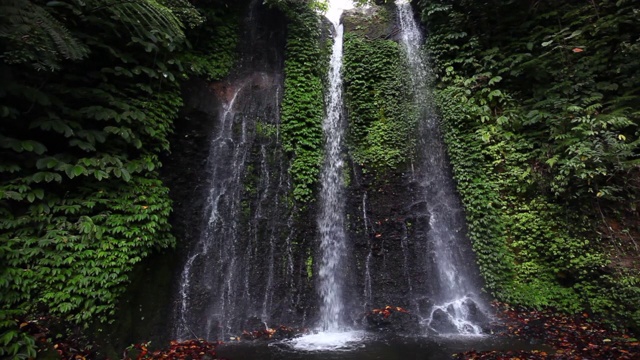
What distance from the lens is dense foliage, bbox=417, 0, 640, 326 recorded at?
5410mm

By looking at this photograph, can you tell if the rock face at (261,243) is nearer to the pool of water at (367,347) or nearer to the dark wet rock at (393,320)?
the dark wet rock at (393,320)

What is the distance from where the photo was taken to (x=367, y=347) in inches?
203

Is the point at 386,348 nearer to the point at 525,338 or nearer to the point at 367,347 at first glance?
the point at 367,347

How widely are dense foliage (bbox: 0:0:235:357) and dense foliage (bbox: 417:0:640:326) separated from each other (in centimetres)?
644

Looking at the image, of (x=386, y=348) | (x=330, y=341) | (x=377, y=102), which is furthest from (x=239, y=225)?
(x=377, y=102)

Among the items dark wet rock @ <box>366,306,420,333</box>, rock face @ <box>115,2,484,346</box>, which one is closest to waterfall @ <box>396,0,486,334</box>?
rock face @ <box>115,2,484,346</box>

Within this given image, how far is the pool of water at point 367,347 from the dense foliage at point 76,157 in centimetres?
231

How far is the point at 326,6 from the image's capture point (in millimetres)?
10555

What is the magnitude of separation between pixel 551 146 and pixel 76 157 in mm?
8568

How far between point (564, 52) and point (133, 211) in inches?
342

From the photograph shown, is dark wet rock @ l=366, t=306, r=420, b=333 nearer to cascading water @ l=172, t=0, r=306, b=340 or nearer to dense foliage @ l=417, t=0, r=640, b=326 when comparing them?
cascading water @ l=172, t=0, r=306, b=340

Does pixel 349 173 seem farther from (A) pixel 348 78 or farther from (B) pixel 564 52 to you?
(B) pixel 564 52

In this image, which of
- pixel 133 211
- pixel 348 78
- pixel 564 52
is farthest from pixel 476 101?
pixel 133 211

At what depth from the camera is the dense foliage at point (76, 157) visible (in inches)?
166
